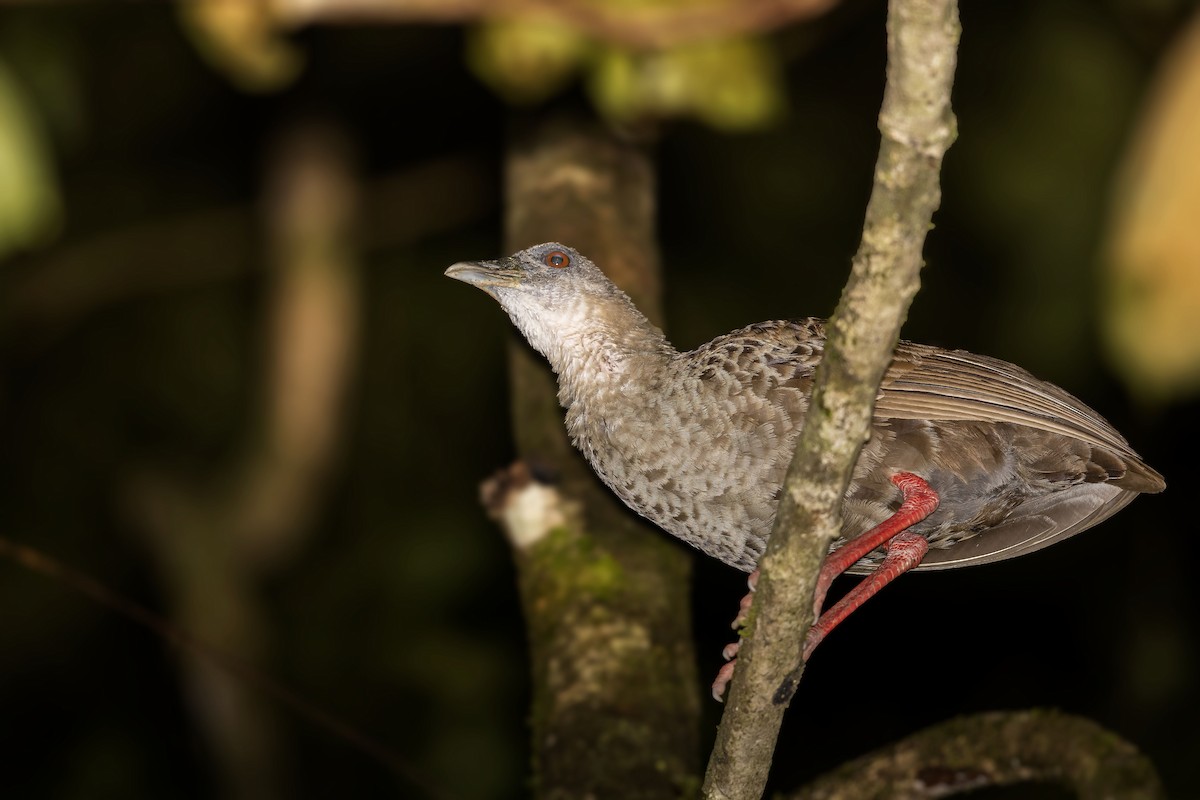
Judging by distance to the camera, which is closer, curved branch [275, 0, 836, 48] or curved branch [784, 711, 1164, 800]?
curved branch [784, 711, 1164, 800]

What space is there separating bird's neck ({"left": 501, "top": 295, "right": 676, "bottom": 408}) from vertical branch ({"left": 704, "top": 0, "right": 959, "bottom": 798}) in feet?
5.04

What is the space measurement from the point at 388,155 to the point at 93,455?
10.1 feet

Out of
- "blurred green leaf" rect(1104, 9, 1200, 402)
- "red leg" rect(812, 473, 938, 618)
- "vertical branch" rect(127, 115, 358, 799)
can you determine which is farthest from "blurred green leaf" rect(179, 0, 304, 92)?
"vertical branch" rect(127, 115, 358, 799)

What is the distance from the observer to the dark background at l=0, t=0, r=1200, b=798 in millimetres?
8312

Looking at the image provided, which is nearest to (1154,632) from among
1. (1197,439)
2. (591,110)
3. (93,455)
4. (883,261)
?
(1197,439)

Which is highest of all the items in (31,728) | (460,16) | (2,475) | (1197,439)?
(460,16)

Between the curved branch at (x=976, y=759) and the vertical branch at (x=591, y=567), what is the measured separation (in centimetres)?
57

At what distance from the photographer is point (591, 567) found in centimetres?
493

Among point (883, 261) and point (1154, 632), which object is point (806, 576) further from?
point (1154, 632)

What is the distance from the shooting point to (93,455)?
31.1 ft

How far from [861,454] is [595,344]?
1.11 meters

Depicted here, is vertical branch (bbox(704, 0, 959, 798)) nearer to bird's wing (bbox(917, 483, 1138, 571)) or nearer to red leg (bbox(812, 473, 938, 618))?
red leg (bbox(812, 473, 938, 618))

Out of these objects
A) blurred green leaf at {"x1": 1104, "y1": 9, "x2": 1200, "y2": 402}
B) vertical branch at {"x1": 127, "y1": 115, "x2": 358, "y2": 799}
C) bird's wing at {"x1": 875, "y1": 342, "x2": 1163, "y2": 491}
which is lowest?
vertical branch at {"x1": 127, "y1": 115, "x2": 358, "y2": 799}

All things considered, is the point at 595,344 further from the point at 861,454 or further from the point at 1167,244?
the point at 1167,244
